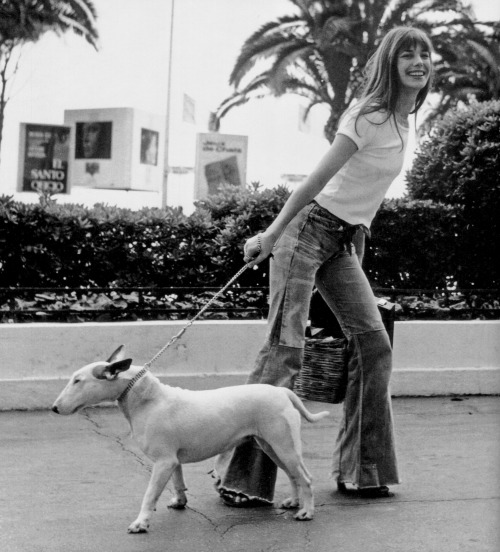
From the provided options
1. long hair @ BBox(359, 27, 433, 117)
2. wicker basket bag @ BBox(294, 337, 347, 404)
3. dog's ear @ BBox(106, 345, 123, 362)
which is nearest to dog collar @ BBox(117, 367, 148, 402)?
dog's ear @ BBox(106, 345, 123, 362)

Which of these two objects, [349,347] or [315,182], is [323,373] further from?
[315,182]

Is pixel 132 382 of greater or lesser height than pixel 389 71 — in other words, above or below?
below

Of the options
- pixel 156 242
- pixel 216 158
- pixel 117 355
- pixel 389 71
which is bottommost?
pixel 117 355

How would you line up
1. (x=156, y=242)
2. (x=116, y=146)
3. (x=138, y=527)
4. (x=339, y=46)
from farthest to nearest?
1. (x=116, y=146)
2. (x=339, y=46)
3. (x=156, y=242)
4. (x=138, y=527)

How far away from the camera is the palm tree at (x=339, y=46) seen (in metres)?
26.7

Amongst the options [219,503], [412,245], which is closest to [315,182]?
[219,503]

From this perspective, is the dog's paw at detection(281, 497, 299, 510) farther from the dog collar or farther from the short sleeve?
the short sleeve

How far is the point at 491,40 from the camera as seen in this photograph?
28.0m

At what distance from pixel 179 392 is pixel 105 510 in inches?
26.3

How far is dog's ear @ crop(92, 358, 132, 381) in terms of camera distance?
4.07 meters

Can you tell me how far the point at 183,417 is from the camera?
4141 millimetres

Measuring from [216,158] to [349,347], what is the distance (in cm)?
2850

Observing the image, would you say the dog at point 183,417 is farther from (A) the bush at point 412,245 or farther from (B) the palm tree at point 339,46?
(B) the palm tree at point 339,46

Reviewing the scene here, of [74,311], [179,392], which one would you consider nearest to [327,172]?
[179,392]
